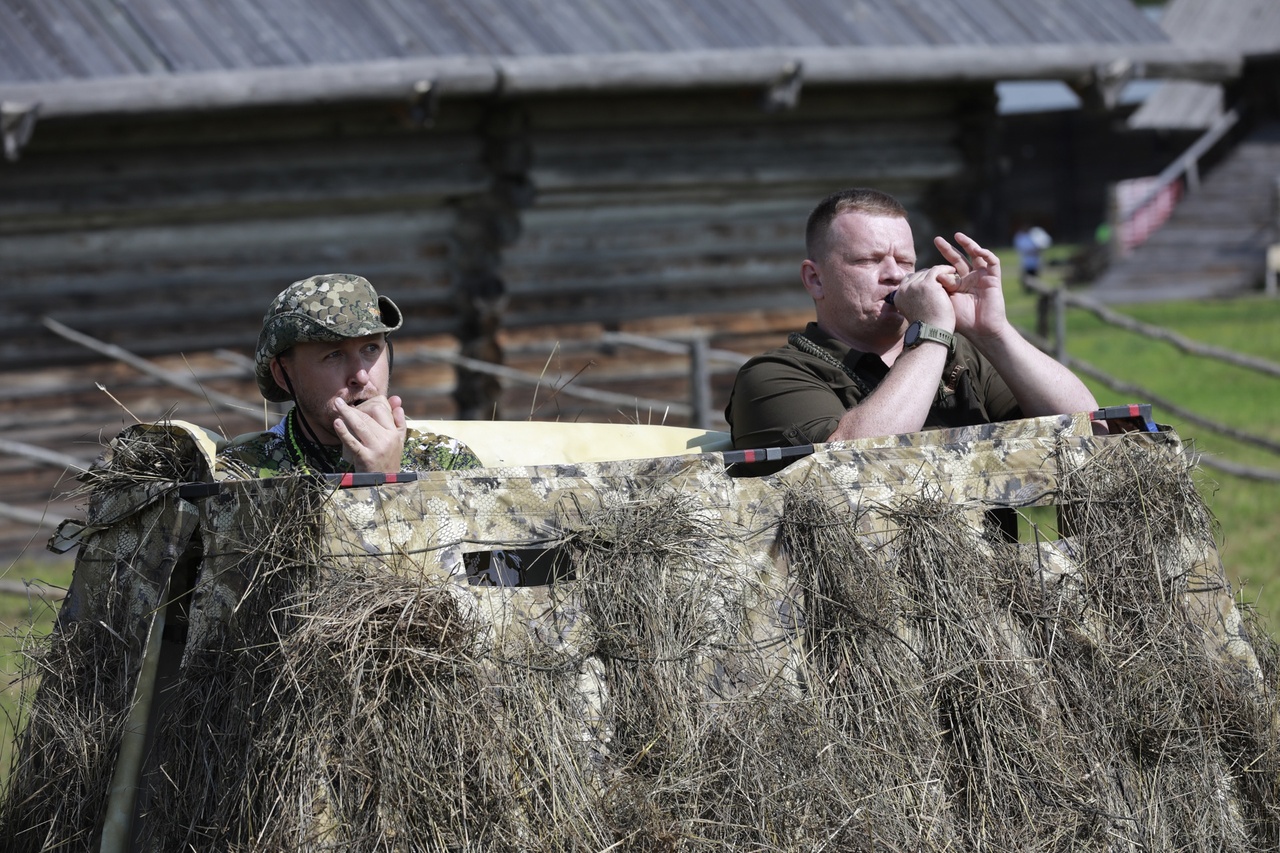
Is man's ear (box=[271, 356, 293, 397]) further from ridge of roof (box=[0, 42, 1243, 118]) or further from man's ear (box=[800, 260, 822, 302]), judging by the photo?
ridge of roof (box=[0, 42, 1243, 118])

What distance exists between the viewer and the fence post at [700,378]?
8.72 meters

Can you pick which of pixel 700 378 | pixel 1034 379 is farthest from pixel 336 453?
pixel 700 378

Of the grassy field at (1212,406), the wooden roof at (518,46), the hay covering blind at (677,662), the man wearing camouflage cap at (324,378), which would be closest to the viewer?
the hay covering blind at (677,662)

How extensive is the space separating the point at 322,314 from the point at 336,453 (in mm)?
391

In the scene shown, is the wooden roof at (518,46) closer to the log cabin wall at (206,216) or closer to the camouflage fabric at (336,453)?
the log cabin wall at (206,216)

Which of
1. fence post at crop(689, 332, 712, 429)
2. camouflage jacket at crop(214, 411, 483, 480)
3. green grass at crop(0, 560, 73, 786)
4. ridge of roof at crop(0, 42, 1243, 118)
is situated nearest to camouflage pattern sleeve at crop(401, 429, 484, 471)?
camouflage jacket at crop(214, 411, 483, 480)

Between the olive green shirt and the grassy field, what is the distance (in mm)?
580

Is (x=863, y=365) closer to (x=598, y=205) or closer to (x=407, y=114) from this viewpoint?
(x=407, y=114)

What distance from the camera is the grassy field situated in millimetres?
5219

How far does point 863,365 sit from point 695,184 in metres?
5.35

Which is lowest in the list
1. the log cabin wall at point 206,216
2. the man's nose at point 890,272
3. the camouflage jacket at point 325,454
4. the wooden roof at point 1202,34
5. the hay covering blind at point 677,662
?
the hay covering blind at point 677,662

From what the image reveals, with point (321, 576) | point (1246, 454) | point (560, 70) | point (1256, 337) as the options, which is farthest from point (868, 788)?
point (1256, 337)

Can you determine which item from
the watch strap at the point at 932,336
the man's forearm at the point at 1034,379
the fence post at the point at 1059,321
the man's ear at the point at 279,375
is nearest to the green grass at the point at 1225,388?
the man's forearm at the point at 1034,379

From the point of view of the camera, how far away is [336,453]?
3180mm
